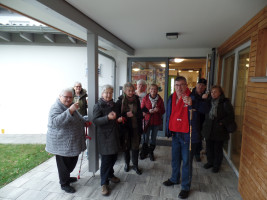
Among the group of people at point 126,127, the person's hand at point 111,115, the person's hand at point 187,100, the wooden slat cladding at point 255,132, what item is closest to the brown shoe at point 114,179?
the group of people at point 126,127

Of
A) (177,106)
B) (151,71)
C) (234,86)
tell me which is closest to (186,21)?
(177,106)

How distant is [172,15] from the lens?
7.91ft

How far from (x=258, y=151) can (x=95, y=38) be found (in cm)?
273

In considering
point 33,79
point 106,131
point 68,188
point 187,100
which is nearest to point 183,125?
point 187,100

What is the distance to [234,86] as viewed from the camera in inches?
132

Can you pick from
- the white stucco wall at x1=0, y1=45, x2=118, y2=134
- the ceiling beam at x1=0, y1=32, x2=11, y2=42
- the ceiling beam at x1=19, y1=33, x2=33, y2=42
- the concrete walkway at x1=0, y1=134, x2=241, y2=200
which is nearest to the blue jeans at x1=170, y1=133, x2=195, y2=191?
the concrete walkway at x1=0, y1=134, x2=241, y2=200

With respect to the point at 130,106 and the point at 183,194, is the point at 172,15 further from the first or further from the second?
the point at 183,194

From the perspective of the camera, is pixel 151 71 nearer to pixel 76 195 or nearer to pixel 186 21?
pixel 186 21

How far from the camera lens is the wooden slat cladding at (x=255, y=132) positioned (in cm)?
191

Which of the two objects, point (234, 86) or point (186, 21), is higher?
point (186, 21)

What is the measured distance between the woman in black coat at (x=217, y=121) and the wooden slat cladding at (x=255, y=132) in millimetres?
400

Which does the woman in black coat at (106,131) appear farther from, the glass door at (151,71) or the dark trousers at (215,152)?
the glass door at (151,71)

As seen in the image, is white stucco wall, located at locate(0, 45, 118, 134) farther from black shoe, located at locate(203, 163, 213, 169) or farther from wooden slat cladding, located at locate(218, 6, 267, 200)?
wooden slat cladding, located at locate(218, 6, 267, 200)

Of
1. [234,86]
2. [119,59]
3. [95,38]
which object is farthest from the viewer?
[119,59]
